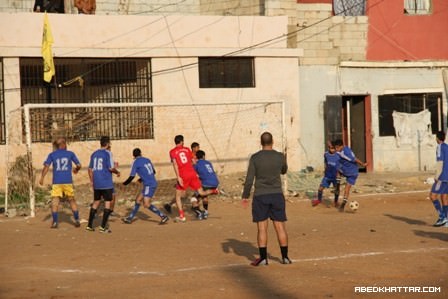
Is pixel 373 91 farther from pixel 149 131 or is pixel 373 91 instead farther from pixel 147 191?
pixel 147 191

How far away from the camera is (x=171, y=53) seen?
82.7 feet

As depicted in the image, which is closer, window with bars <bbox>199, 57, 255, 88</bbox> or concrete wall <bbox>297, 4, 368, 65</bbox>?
window with bars <bbox>199, 57, 255, 88</bbox>

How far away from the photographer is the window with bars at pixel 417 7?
29.6 meters

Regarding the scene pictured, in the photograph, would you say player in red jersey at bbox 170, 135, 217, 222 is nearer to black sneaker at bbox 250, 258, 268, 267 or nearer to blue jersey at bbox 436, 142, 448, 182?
blue jersey at bbox 436, 142, 448, 182

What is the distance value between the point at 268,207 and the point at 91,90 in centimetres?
1442

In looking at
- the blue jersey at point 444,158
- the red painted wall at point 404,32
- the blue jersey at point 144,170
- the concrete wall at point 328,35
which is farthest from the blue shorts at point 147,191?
the red painted wall at point 404,32

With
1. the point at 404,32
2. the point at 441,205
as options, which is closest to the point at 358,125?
the point at 404,32

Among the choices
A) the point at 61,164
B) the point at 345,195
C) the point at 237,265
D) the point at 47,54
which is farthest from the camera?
the point at 47,54

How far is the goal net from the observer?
23203mm

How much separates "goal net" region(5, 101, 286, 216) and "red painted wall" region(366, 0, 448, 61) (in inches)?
185

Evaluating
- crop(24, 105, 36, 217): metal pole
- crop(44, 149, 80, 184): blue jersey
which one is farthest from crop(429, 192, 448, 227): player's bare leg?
crop(24, 105, 36, 217): metal pole

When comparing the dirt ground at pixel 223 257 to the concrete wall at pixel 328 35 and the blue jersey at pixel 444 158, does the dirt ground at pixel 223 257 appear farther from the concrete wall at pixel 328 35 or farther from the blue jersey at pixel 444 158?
the concrete wall at pixel 328 35

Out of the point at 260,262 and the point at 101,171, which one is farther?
the point at 101,171

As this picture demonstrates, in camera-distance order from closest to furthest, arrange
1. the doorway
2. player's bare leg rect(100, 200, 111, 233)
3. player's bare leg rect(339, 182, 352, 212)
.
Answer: player's bare leg rect(100, 200, 111, 233) → player's bare leg rect(339, 182, 352, 212) → the doorway
